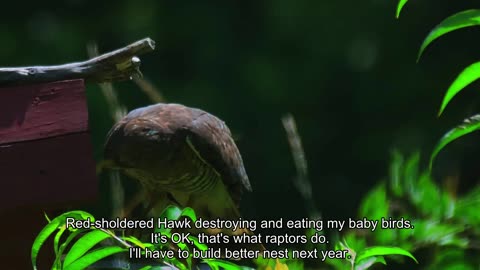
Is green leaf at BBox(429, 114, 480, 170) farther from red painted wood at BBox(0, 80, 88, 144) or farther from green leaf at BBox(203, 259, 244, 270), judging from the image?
red painted wood at BBox(0, 80, 88, 144)

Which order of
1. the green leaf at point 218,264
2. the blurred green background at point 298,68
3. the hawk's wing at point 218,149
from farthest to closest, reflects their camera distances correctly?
the blurred green background at point 298,68
the hawk's wing at point 218,149
the green leaf at point 218,264

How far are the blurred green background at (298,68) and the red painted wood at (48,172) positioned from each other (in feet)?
16.9

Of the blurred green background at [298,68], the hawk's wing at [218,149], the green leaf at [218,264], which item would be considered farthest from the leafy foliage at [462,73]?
the blurred green background at [298,68]

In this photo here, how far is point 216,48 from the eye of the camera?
782cm

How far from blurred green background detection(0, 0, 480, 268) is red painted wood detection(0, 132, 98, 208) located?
5152 mm

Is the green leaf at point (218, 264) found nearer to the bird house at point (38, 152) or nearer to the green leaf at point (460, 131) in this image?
the green leaf at point (460, 131)

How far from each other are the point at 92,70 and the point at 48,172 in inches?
8.2

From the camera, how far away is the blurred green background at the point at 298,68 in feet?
24.3

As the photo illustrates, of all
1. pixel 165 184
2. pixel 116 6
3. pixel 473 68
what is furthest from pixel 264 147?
pixel 473 68

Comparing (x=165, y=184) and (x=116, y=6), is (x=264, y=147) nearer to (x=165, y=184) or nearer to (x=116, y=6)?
(x=116, y=6)

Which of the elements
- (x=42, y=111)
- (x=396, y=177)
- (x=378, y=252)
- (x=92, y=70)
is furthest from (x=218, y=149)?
(x=378, y=252)

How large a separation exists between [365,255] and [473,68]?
0.26m

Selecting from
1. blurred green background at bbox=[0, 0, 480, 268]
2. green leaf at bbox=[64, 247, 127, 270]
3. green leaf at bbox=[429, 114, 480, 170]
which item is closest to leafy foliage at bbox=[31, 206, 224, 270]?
green leaf at bbox=[64, 247, 127, 270]

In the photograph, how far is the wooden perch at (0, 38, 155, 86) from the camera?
1.99m
